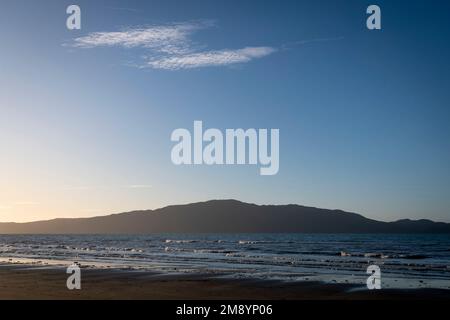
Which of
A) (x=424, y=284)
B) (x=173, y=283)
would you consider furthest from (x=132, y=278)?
(x=424, y=284)

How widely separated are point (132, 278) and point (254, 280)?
6.98 metres

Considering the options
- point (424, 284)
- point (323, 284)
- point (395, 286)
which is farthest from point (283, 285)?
point (424, 284)

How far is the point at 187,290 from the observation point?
71.3ft

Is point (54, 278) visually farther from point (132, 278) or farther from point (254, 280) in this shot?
point (254, 280)

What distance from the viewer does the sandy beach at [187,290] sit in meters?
19.4

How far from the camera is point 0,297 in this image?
57.4 feet

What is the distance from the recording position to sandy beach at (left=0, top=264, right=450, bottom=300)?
19.4 meters
